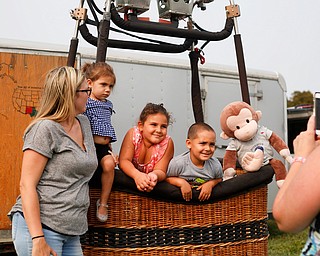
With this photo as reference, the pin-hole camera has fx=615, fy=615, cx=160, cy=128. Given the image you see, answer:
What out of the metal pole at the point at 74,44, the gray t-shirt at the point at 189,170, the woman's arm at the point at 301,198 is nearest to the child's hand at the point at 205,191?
the gray t-shirt at the point at 189,170

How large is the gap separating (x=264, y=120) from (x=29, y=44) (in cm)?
325

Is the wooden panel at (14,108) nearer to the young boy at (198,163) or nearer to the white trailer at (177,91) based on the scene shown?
the white trailer at (177,91)

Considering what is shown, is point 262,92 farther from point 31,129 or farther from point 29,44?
point 31,129

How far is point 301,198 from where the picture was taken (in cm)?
144

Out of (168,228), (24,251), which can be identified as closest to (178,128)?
(168,228)

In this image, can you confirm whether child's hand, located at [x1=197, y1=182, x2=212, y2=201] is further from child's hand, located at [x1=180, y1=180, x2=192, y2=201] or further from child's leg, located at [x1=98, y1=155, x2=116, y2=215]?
child's leg, located at [x1=98, y1=155, x2=116, y2=215]

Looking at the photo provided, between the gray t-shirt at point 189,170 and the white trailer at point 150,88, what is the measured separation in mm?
2615

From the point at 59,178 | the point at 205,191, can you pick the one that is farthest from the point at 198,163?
the point at 59,178

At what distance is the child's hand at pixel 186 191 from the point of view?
2.92 m

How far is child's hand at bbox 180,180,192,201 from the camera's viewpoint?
2.92 metres

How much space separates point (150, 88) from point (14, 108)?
1.53 m

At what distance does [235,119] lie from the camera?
3.60m

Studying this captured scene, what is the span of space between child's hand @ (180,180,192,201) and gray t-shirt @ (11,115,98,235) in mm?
502

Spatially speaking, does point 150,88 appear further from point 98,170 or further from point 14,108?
point 98,170
